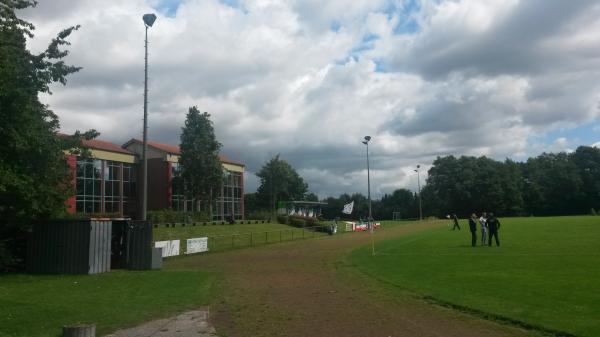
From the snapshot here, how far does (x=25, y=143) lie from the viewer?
62.8ft

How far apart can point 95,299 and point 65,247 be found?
6.87 m

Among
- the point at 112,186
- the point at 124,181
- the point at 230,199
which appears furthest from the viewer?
the point at 230,199

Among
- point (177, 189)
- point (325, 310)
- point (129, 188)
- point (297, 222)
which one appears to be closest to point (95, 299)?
point (325, 310)

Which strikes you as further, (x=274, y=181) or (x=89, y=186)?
(x=274, y=181)

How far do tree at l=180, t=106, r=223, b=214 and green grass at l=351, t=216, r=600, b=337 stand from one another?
3648cm

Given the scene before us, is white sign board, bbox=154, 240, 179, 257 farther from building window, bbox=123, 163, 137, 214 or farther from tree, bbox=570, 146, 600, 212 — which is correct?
tree, bbox=570, 146, 600, 212

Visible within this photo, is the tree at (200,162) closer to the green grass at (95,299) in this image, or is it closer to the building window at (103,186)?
the building window at (103,186)

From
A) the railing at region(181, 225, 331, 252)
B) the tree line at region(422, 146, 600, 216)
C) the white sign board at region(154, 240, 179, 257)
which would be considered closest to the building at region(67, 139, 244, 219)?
the railing at region(181, 225, 331, 252)

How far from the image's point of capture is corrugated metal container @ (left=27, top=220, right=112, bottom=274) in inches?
781

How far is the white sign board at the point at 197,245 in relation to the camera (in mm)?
31359

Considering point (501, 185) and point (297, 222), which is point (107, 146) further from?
point (501, 185)

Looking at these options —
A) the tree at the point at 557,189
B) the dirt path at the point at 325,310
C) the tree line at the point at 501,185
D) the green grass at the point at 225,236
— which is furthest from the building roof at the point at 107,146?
the tree at the point at 557,189

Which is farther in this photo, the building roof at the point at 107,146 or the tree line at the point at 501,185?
the tree line at the point at 501,185

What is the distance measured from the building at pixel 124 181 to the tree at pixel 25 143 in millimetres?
28247
